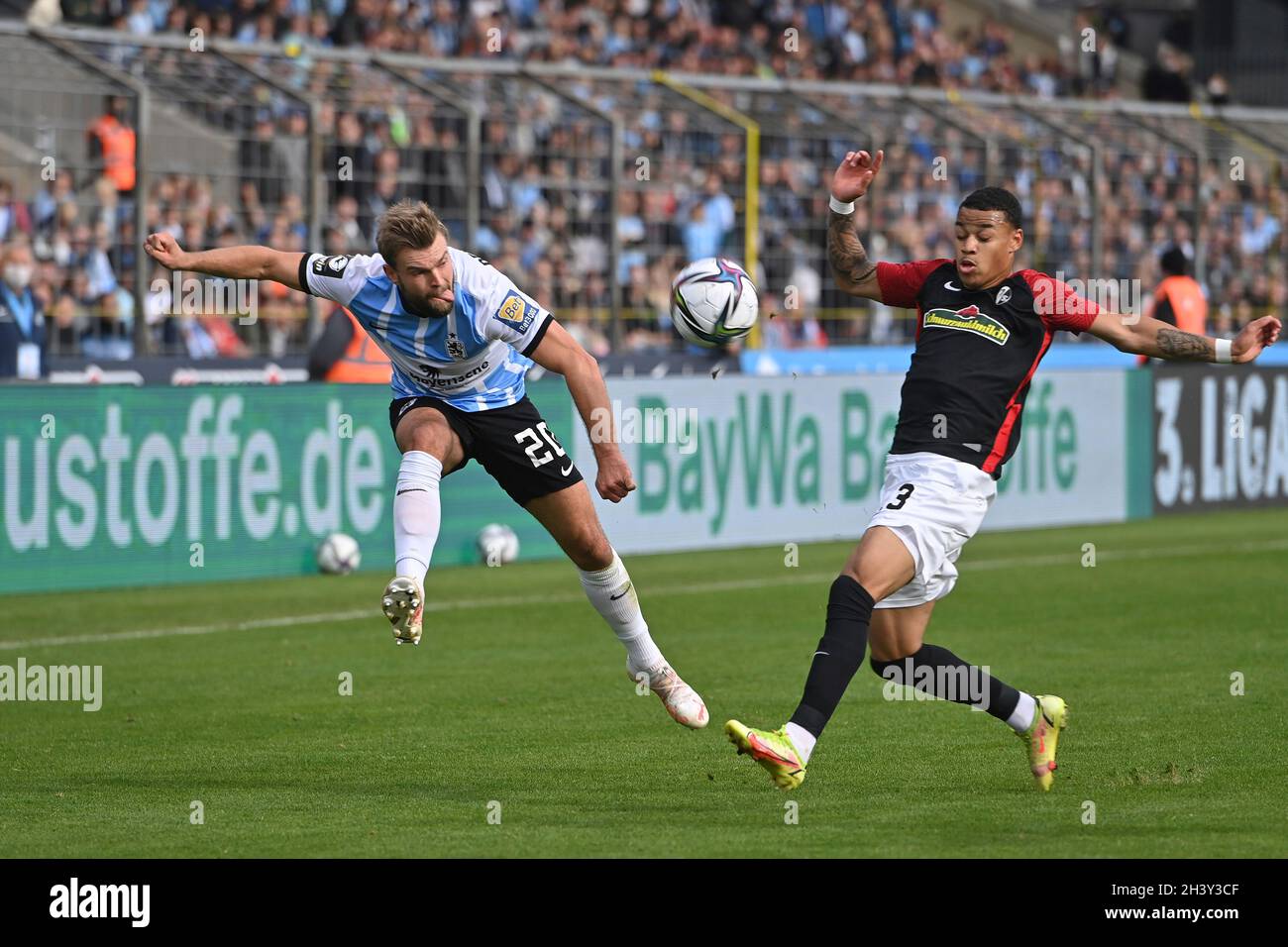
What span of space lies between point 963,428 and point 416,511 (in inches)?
85.1

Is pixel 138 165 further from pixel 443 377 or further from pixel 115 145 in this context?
pixel 443 377

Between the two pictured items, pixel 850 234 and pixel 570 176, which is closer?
pixel 850 234

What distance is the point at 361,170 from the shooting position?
17.9 m

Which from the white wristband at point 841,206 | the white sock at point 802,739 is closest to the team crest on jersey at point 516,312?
the white wristband at point 841,206

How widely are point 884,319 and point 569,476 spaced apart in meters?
13.6

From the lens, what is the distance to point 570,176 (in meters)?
19.4

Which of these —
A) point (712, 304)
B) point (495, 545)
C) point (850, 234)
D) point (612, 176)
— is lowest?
point (495, 545)

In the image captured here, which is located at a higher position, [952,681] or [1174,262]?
[1174,262]

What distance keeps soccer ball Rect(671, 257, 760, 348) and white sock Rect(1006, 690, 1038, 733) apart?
2055 mm

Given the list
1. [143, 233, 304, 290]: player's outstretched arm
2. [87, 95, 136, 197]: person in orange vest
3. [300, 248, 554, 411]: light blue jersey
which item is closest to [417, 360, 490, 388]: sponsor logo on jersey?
[300, 248, 554, 411]: light blue jersey

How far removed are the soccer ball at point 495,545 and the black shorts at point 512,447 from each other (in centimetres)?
734

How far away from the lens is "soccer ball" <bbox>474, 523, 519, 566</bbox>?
52.9ft

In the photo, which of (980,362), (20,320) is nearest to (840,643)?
(980,362)
